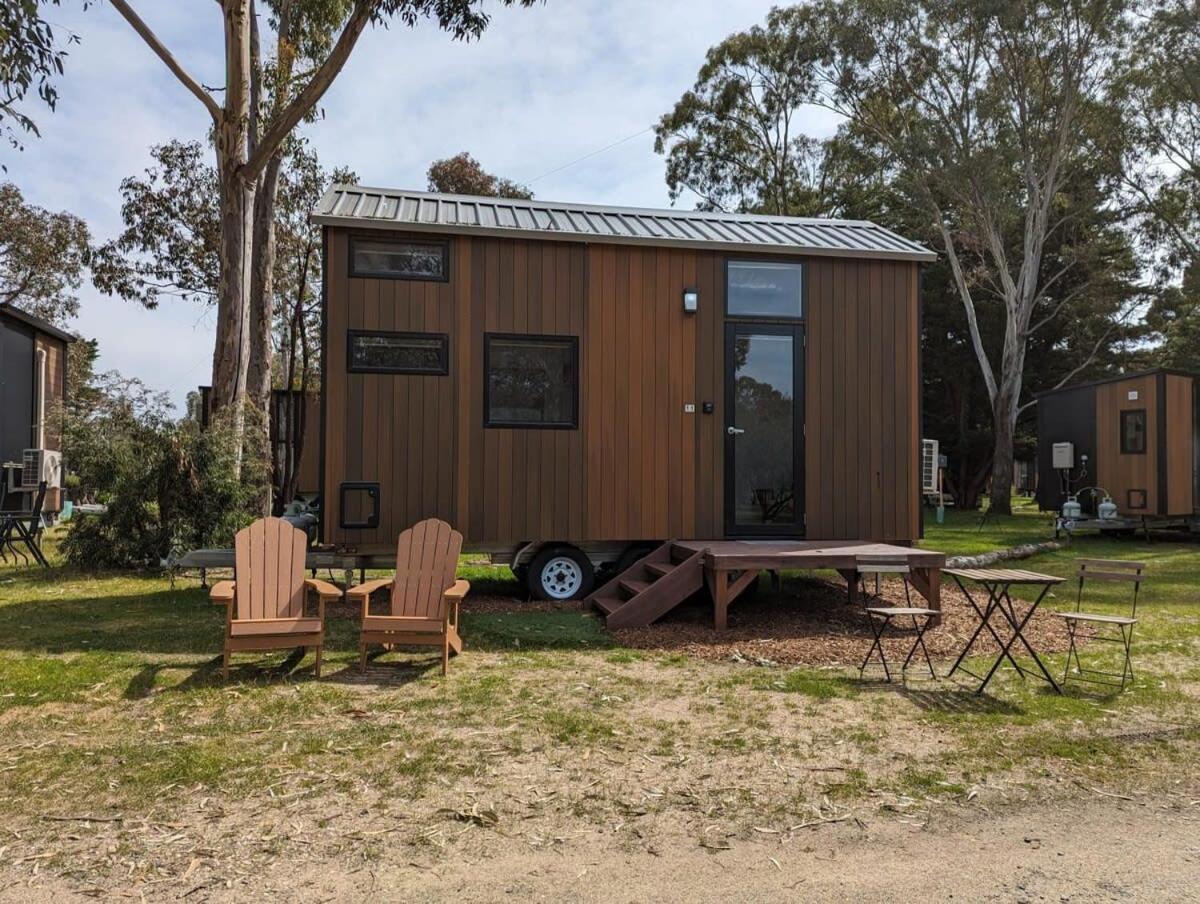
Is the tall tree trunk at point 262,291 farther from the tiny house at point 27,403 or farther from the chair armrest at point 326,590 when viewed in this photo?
the chair armrest at point 326,590

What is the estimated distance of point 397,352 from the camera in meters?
6.86

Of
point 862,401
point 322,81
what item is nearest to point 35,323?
point 322,81

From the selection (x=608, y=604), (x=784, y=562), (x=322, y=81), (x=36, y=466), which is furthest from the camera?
(x=36, y=466)

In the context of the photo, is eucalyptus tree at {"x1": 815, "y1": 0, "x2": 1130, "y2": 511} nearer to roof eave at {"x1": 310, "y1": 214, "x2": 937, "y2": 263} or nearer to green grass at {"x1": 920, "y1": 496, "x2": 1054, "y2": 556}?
green grass at {"x1": 920, "y1": 496, "x2": 1054, "y2": 556}

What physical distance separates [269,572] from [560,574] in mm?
2794

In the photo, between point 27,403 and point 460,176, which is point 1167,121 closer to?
point 460,176

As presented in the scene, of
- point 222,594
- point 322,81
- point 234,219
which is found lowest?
point 222,594

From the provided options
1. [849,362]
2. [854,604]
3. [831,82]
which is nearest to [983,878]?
[854,604]

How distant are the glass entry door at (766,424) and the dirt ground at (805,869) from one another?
454cm

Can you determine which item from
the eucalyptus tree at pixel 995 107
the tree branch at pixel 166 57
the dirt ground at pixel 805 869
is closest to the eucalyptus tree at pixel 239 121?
the tree branch at pixel 166 57

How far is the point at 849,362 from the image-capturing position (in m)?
7.61

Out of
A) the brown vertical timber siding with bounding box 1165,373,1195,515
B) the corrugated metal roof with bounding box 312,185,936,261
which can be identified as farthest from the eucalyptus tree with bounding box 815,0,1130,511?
the corrugated metal roof with bounding box 312,185,936,261

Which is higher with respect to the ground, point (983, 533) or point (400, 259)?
point (400, 259)

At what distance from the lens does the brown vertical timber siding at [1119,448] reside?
44.8 feet
